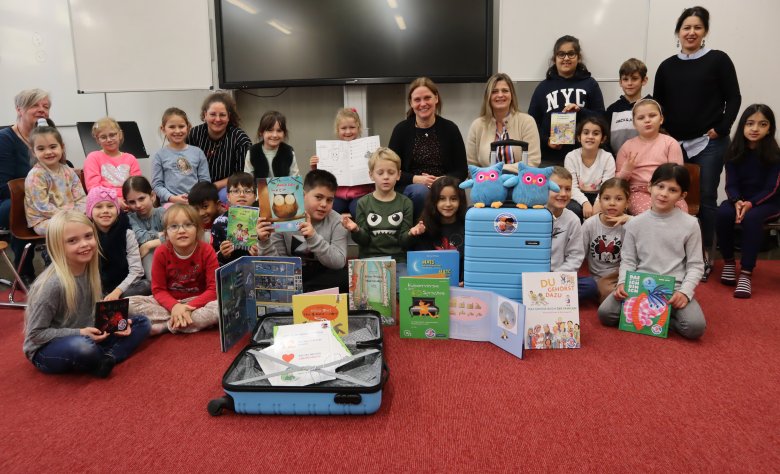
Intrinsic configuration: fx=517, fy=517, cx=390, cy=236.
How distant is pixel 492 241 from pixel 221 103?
2310 millimetres

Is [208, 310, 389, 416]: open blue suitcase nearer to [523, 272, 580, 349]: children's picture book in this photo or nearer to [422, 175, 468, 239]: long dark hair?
[523, 272, 580, 349]: children's picture book

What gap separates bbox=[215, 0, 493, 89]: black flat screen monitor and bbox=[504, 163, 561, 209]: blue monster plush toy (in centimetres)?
213

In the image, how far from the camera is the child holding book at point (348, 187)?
3.39 metres

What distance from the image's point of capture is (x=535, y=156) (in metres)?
3.46

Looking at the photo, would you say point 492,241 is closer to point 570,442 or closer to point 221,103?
point 570,442

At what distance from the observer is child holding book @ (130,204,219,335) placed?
2.44 m

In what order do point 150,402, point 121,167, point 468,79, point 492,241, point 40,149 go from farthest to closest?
point 468,79 → point 121,167 → point 40,149 → point 492,241 → point 150,402

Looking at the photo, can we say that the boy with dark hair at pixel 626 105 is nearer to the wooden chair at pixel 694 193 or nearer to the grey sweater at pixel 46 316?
the wooden chair at pixel 694 193

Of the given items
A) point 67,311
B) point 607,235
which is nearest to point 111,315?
point 67,311

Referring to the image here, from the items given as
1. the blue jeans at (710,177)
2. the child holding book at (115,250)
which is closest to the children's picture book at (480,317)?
the child holding book at (115,250)

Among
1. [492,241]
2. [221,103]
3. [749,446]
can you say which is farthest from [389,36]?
[749,446]

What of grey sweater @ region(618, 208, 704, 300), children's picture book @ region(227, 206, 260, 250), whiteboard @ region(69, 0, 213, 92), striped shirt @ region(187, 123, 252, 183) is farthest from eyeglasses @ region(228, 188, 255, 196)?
grey sweater @ region(618, 208, 704, 300)

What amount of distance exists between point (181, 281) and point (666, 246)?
93.2 inches

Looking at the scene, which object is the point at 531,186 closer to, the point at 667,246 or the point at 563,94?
the point at 667,246
